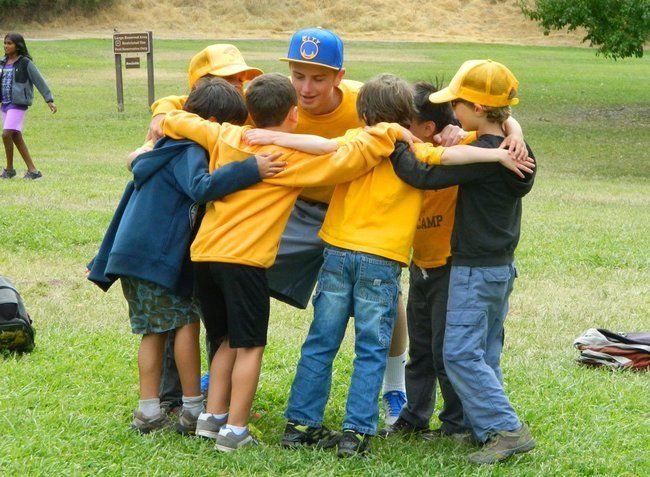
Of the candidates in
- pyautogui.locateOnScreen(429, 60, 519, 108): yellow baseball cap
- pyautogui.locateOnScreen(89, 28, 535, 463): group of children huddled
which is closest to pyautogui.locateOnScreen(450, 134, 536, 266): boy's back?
pyautogui.locateOnScreen(89, 28, 535, 463): group of children huddled

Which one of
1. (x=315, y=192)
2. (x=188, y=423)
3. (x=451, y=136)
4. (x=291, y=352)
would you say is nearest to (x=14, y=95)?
(x=291, y=352)

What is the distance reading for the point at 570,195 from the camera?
46.8 ft

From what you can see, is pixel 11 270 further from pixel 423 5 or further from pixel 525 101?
pixel 423 5

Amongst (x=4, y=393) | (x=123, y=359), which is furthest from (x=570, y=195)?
(x=4, y=393)

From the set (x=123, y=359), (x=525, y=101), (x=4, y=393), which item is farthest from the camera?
(x=525, y=101)

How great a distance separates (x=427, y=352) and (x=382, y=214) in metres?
0.82

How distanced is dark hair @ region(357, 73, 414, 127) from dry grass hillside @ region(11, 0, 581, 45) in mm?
51146

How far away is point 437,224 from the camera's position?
466 centimetres

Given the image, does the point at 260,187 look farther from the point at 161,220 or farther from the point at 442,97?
the point at 442,97

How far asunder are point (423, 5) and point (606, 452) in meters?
63.4

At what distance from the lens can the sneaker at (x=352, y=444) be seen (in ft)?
14.4

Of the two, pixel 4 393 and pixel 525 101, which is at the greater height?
pixel 4 393

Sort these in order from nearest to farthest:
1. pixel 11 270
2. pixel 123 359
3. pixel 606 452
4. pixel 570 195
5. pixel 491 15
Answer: pixel 606 452, pixel 123 359, pixel 11 270, pixel 570 195, pixel 491 15

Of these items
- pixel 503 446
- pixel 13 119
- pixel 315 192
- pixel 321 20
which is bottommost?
pixel 321 20
